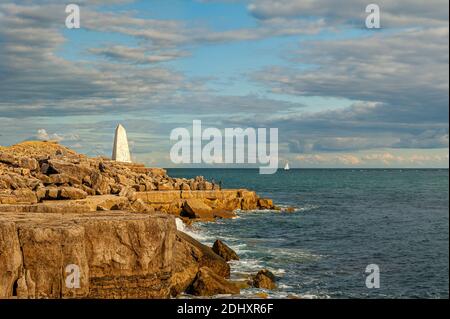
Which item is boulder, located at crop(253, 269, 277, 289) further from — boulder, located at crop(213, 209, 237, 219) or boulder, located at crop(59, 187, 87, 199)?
boulder, located at crop(213, 209, 237, 219)

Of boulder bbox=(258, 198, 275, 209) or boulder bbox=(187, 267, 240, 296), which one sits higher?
boulder bbox=(187, 267, 240, 296)

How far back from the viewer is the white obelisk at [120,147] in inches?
4065

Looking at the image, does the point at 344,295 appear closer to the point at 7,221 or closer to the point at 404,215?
the point at 7,221

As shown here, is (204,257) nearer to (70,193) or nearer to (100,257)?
(100,257)

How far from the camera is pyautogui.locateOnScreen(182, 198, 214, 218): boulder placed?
167 ft

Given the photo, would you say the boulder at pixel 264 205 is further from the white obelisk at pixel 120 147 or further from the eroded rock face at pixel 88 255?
the eroded rock face at pixel 88 255

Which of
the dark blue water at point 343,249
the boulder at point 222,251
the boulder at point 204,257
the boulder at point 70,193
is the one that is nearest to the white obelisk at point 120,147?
the dark blue water at point 343,249

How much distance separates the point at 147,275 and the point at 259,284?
784 cm

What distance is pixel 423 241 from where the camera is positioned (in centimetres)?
4069

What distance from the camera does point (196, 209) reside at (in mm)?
51594

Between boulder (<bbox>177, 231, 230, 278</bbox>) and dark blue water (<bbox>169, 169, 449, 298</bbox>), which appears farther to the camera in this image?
dark blue water (<bbox>169, 169, 449, 298</bbox>)

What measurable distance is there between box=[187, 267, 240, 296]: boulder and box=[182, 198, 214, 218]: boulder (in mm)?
29239

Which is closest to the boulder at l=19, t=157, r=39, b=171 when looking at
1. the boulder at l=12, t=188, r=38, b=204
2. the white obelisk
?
the boulder at l=12, t=188, r=38, b=204
